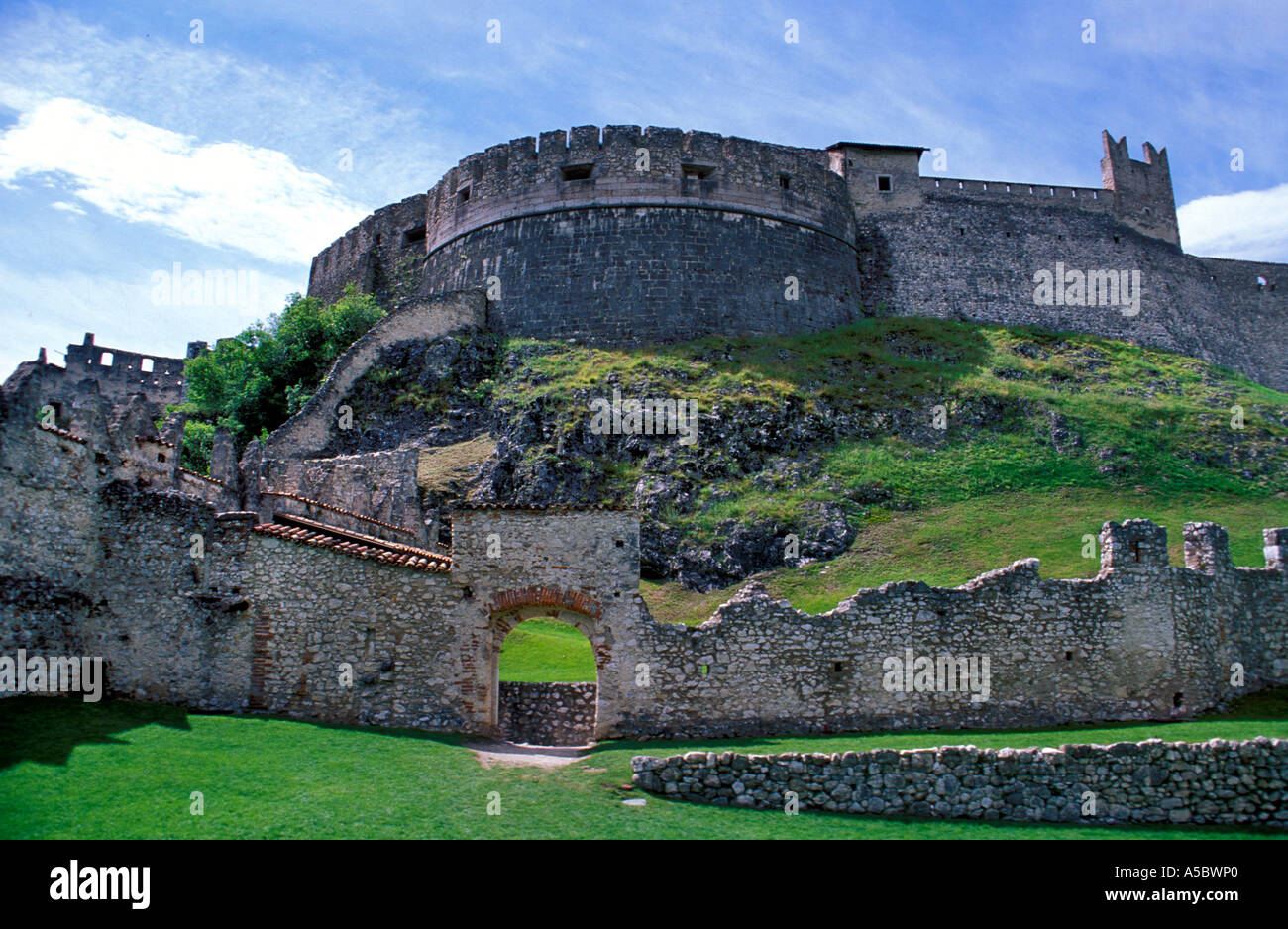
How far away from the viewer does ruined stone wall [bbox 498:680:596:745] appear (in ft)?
65.7

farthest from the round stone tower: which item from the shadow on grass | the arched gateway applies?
the shadow on grass

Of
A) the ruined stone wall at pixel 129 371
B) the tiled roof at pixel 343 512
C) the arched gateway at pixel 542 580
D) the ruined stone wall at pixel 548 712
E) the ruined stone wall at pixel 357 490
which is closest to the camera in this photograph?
the arched gateway at pixel 542 580

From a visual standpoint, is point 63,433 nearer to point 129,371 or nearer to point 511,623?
point 511,623

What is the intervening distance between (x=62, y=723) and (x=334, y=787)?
4897 mm

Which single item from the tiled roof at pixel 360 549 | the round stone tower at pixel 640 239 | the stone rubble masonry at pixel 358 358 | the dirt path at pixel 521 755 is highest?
the round stone tower at pixel 640 239

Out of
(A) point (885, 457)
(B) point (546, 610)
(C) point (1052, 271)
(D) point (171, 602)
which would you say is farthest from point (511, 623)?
(C) point (1052, 271)

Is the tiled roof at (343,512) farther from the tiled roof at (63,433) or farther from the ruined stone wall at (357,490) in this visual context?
the tiled roof at (63,433)

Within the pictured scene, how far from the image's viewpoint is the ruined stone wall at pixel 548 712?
2002cm

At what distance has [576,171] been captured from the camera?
44.4m

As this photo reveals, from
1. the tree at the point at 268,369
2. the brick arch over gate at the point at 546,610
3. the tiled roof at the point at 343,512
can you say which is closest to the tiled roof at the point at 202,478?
the tiled roof at the point at 343,512

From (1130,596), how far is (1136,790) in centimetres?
605

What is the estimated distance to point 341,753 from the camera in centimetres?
1477

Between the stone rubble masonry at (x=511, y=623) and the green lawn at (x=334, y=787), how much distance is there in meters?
1.13
